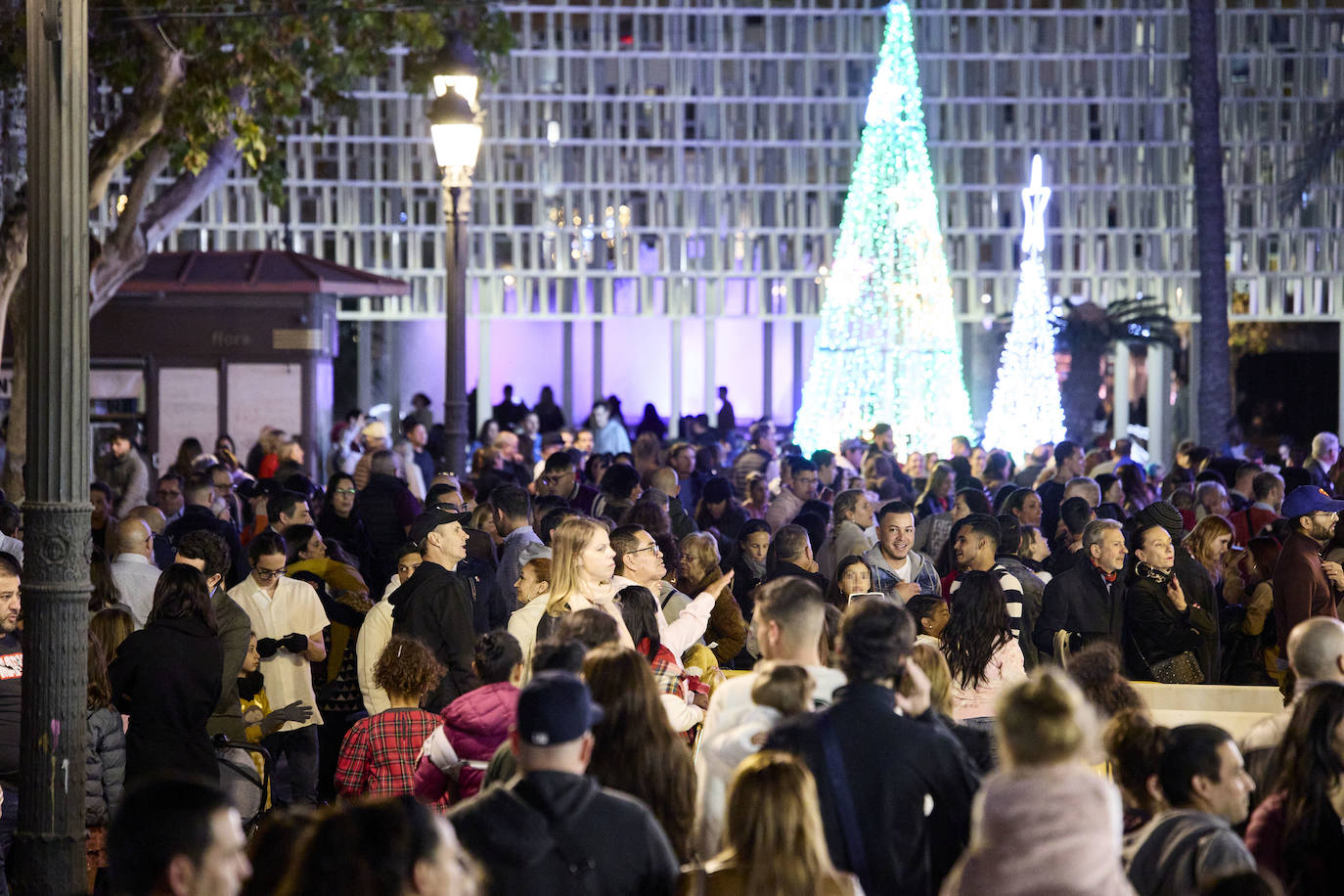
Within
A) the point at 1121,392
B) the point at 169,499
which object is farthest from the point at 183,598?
the point at 1121,392

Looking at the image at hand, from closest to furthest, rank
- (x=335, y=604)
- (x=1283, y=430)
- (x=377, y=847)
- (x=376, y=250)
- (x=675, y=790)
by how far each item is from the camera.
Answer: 1. (x=377, y=847)
2. (x=675, y=790)
3. (x=335, y=604)
4. (x=376, y=250)
5. (x=1283, y=430)

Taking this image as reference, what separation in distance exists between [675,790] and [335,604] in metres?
4.93

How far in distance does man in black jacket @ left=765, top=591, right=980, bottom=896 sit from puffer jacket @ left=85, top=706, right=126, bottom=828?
318cm

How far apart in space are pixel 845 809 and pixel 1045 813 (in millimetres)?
779

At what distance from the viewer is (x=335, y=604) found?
977cm

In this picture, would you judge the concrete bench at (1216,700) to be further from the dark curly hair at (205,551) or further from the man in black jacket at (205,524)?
the man in black jacket at (205,524)

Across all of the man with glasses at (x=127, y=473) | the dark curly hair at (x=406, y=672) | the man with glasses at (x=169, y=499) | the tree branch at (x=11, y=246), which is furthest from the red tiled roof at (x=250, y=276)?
the dark curly hair at (x=406, y=672)

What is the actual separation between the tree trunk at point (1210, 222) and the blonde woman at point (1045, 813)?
1956 cm

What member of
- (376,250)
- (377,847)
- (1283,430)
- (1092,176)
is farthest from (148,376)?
(1283,430)

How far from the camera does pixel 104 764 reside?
23.2 feet

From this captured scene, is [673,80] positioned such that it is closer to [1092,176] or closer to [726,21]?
[726,21]

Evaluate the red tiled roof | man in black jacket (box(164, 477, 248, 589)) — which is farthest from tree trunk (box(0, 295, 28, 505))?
the red tiled roof

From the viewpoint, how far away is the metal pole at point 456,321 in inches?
530

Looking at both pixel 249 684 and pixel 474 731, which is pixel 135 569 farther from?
pixel 474 731
